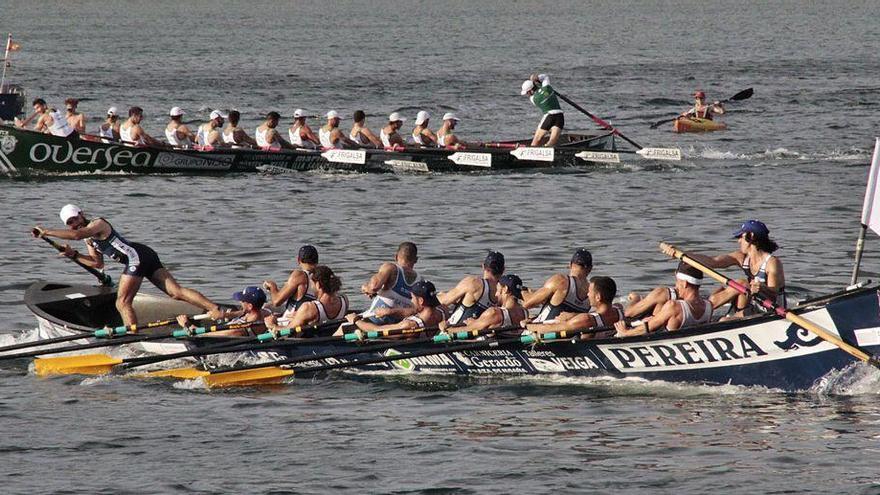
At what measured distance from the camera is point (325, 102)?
208 feet

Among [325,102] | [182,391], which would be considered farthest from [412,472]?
[325,102]

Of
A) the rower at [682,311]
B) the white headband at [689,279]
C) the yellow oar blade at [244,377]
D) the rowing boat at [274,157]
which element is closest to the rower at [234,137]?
the rowing boat at [274,157]

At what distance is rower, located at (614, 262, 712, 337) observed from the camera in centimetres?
1920

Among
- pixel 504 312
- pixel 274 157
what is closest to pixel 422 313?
pixel 504 312

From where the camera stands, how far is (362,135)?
41.7m

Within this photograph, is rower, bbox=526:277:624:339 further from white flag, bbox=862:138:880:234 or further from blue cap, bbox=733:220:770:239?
white flag, bbox=862:138:880:234

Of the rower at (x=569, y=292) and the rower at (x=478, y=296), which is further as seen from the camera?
the rower at (x=478, y=296)

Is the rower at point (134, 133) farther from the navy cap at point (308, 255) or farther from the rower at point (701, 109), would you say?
the navy cap at point (308, 255)

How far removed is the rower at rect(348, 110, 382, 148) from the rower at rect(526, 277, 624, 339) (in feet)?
72.4

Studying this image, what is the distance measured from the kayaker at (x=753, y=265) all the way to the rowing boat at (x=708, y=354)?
3.32 ft

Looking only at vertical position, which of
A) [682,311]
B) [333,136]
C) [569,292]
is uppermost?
[333,136]

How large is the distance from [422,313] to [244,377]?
105 inches

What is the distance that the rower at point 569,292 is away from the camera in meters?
20.0

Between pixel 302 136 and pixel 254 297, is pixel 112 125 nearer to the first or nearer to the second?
pixel 302 136
